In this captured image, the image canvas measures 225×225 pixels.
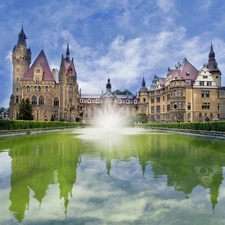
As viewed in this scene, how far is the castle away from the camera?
53.2 m

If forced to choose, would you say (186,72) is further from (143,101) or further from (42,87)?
(42,87)

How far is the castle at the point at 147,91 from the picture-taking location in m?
53.2

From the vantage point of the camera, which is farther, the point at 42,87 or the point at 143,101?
the point at 143,101

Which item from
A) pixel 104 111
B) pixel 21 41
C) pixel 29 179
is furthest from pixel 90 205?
pixel 104 111

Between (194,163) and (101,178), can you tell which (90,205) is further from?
(194,163)

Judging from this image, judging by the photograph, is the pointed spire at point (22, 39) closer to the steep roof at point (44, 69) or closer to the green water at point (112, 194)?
the steep roof at point (44, 69)

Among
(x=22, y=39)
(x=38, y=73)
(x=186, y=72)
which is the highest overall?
(x=22, y=39)

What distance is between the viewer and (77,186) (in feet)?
16.7

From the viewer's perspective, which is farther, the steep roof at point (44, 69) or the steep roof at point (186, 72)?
the steep roof at point (44, 69)

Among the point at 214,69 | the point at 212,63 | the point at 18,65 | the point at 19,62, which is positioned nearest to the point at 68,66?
the point at 19,62

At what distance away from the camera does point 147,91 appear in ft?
238

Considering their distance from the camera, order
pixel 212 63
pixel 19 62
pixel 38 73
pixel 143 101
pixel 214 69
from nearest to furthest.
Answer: pixel 214 69
pixel 212 63
pixel 38 73
pixel 19 62
pixel 143 101

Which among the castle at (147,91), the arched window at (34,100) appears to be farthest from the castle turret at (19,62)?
the arched window at (34,100)

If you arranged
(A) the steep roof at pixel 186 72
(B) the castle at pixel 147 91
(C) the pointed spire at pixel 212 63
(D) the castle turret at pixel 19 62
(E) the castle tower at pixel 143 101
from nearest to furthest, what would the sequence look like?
1. (B) the castle at pixel 147 91
2. (A) the steep roof at pixel 186 72
3. (C) the pointed spire at pixel 212 63
4. (D) the castle turret at pixel 19 62
5. (E) the castle tower at pixel 143 101
